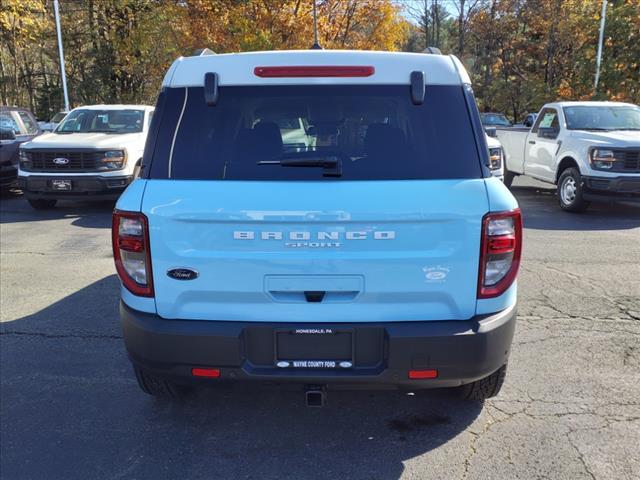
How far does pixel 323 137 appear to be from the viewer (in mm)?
2799

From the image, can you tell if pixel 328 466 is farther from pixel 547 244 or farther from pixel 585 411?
pixel 547 244

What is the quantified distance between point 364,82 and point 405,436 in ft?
6.41

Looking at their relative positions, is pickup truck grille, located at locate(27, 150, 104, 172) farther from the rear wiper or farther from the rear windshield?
the rear wiper

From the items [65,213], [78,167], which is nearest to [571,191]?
[78,167]

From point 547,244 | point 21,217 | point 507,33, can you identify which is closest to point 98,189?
point 21,217

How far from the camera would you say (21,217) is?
9758 mm

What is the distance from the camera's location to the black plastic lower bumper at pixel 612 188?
29.6 ft

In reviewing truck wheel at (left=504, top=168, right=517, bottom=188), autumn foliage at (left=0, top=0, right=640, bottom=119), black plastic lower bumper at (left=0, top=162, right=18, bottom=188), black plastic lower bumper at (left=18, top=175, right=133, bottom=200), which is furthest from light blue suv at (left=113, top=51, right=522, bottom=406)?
autumn foliage at (left=0, top=0, right=640, bottom=119)

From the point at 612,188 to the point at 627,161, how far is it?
1.71ft

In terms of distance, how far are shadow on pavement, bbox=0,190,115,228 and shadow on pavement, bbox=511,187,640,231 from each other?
7.23 m

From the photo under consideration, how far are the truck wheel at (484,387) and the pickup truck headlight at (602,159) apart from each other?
7.26 m

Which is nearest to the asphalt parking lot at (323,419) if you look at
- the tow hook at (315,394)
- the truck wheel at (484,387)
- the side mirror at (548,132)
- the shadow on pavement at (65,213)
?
the truck wheel at (484,387)

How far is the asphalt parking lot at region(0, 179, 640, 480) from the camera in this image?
9.32 feet

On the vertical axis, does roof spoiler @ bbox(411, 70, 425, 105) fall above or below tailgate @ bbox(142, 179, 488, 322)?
above
